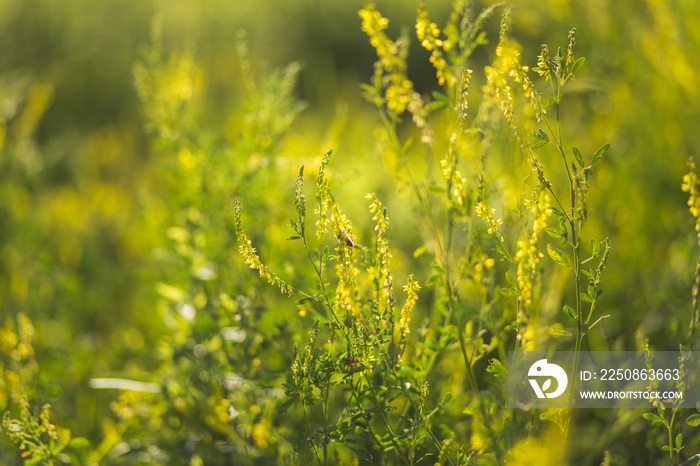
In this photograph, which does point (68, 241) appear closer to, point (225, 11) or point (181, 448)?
point (181, 448)

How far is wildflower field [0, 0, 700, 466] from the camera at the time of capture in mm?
1213

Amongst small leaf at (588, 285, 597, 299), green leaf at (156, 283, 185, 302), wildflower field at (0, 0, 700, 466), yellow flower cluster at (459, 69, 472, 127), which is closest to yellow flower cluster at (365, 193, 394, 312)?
wildflower field at (0, 0, 700, 466)

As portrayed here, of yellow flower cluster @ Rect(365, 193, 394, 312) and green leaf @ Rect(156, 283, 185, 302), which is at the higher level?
yellow flower cluster @ Rect(365, 193, 394, 312)

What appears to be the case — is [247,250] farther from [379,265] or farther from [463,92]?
[463,92]

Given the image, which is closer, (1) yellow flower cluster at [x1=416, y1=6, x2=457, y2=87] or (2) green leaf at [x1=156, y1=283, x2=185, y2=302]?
(1) yellow flower cluster at [x1=416, y1=6, x2=457, y2=87]

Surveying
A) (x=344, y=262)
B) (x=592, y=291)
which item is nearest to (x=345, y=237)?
(x=344, y=262)

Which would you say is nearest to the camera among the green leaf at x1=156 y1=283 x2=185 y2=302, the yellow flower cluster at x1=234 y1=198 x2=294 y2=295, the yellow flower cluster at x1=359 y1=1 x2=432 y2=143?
the yellow flower cluster at x1=234 y1=198 x2=294 y2=295

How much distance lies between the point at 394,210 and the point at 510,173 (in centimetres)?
111

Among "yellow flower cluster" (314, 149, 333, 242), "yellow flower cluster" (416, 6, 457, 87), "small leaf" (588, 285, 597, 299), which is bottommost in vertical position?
"small leaf" (588, 285, 597, 299)

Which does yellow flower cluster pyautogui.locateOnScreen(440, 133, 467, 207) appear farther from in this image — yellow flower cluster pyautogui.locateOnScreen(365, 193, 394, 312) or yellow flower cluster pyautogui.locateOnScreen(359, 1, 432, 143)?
yellow flower cluster pyautogui.locateOnScreen(365, 193, 394, 312)

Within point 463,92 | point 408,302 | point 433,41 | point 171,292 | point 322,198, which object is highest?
point 433,41

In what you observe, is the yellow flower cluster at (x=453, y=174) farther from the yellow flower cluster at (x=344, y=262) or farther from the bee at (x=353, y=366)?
the bee at (x=353, y=366)

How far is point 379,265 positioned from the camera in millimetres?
1297

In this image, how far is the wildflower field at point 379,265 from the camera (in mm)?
1213
